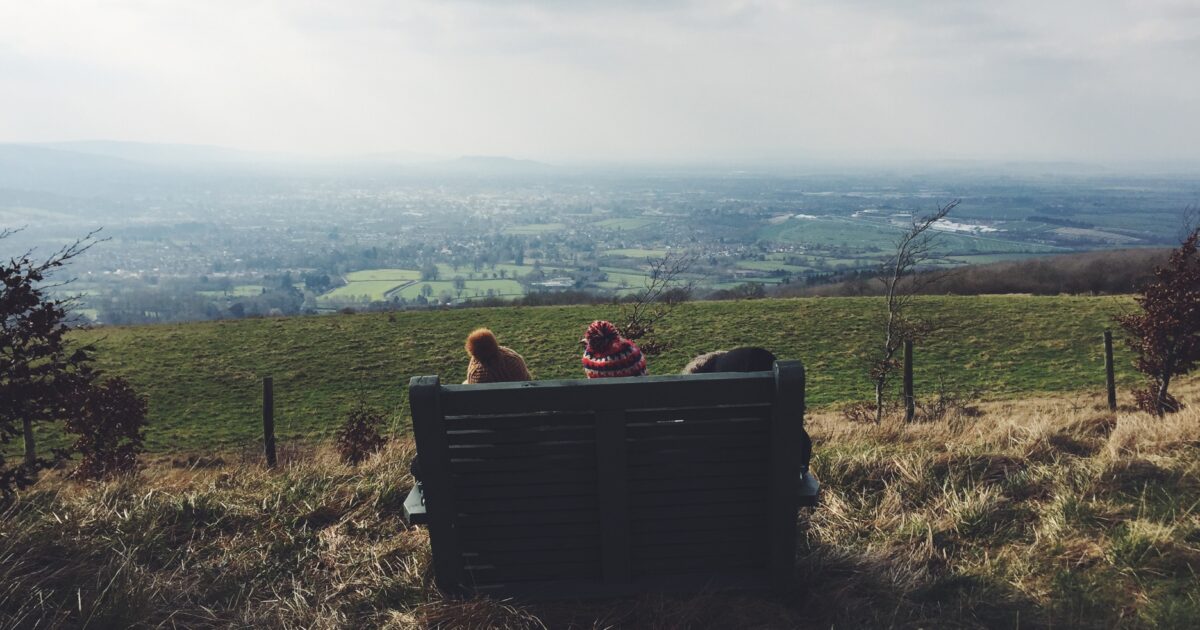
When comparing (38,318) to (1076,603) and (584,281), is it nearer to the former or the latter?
(1076,603)

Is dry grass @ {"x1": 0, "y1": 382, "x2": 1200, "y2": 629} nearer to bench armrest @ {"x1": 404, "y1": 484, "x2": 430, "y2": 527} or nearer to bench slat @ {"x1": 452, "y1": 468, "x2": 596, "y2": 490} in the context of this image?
bench armrest @ {"x1": 404, "y1": 484, "x2": 430, "y2": 527}

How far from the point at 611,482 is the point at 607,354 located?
1569 mm

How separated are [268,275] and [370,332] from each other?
97.2 m

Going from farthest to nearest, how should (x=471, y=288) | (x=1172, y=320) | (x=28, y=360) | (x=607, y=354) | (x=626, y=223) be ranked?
(x=626, y=223) < (x=471, y=288) < (x=1172, y=320) < (x=28, y=360) < (x=607, y=354)

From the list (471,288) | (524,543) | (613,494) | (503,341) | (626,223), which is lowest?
(471,288)

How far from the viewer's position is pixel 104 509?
4070 millimetres

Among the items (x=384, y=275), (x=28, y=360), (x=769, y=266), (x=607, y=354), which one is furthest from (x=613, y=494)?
(x=384, y=275)

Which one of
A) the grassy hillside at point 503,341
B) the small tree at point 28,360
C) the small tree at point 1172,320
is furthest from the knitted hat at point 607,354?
the grassy hillside at point 503,341

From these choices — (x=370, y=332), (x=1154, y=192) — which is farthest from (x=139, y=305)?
(x=1154, y=192)

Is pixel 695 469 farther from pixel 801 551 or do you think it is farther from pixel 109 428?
pixel 109 428

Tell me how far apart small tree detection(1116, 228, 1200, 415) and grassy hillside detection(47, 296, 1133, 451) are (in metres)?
8.85

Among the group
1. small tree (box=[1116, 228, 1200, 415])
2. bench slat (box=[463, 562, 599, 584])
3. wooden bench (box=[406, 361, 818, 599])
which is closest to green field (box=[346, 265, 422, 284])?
small tree (box=[1116, 228, 1200, 415])

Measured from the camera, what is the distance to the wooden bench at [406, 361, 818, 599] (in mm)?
2646

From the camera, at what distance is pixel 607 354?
4.28 m
